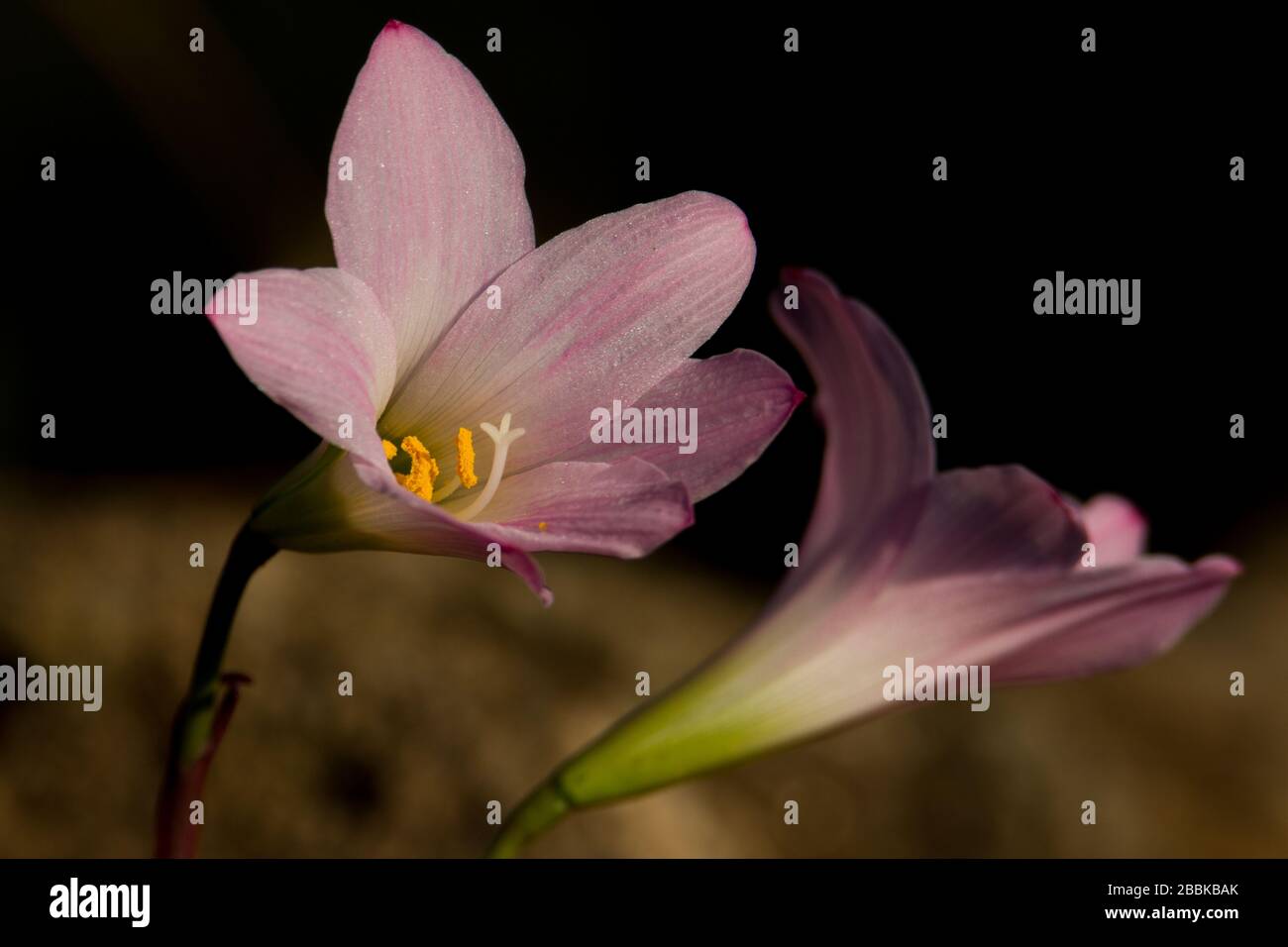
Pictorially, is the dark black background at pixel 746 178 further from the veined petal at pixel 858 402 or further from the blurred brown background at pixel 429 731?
the veined petal at pixel 858 402

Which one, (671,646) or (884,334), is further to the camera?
(671,646)

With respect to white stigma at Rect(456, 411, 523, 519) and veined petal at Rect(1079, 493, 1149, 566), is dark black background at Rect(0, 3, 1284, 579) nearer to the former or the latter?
veined petal at Rect(1079, 493, 1149, 566)

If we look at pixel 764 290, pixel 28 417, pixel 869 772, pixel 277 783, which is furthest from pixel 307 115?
pixel 869 772

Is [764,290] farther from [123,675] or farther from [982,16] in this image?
[123,675]

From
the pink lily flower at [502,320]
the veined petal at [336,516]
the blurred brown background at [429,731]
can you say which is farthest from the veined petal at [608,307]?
the blurred brown background at [429,731]

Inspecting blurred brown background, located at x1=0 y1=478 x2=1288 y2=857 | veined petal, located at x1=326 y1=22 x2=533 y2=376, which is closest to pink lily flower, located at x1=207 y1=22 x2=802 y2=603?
veined petal, located at x1=326 y1=22 x2=533 y2=376
